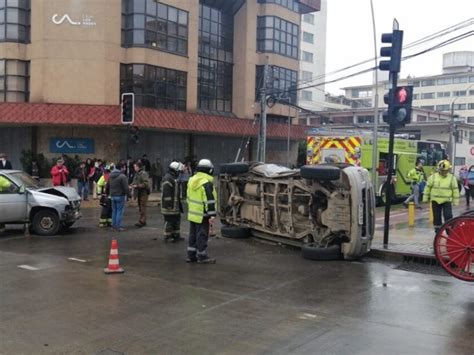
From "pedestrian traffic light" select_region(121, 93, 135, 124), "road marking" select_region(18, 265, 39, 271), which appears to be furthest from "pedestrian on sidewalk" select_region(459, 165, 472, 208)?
"road marking" select_region(18, 265, 39, 271)

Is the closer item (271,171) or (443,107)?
(271,171)

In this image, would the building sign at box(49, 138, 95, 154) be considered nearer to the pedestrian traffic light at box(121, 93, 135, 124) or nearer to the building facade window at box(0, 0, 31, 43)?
the building facade window at box(0, 0, 31, 43)

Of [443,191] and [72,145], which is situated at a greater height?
[72,145]

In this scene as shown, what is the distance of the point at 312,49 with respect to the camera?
86.4 meters

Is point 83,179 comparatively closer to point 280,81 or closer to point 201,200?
point 201,200

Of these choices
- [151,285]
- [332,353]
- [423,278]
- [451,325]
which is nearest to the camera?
[332,353]

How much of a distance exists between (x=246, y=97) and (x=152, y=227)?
22902mm

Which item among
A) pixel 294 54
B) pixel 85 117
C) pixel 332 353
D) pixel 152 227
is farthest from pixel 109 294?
pixel 294 54

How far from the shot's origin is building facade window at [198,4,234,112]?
3469cm

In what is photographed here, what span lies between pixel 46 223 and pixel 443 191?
29.0 ft

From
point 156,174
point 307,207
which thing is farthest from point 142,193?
point 156,174

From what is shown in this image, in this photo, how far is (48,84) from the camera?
2691 centimetres

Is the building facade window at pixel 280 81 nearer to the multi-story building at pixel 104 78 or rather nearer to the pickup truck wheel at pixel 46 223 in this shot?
the multi-story building at pixel 104 78

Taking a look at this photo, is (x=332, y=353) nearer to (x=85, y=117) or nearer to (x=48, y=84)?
(x=85, y=117)
